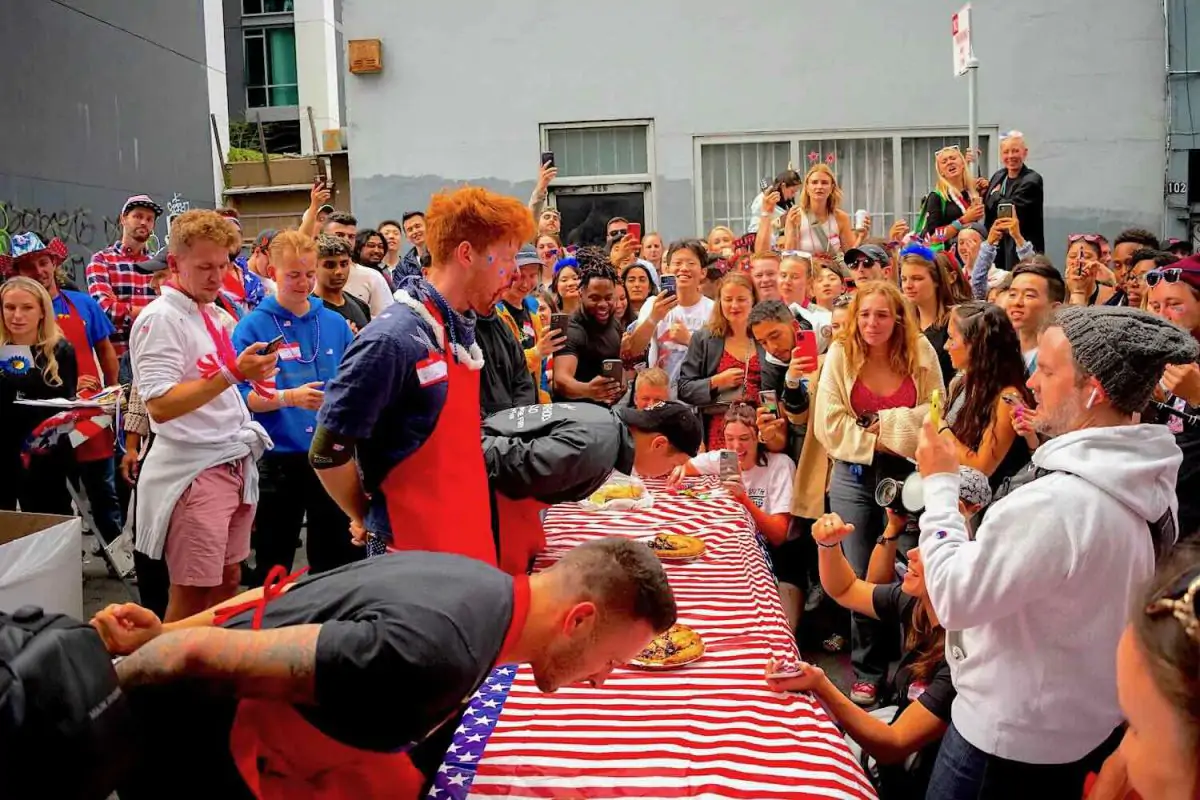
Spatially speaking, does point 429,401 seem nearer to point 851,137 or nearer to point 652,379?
point 652,379

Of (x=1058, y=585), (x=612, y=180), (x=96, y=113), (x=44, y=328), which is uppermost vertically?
(x=96, y=113)

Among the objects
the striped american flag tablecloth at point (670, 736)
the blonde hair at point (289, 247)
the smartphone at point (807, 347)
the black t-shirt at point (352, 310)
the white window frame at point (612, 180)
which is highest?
the white window frame at point (612, 180)

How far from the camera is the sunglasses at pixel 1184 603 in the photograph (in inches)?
46.4

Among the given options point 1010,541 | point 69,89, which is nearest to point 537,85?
point 69,89

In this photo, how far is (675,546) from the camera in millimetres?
3463

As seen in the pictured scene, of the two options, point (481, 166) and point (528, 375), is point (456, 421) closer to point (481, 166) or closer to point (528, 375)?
point (528, 375)

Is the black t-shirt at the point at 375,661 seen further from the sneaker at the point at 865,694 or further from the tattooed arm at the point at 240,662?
the sneaker at the point at 865,694

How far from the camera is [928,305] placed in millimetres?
5098

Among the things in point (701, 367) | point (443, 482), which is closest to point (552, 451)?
point (443, 482)

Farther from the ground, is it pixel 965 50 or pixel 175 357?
pixel 965 50

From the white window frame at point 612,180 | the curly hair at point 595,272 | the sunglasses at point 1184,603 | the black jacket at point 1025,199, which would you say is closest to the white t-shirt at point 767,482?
the curly hair at point 595,272

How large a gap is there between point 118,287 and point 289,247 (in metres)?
2.85

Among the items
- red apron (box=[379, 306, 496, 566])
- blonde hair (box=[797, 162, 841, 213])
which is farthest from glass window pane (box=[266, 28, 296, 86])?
red apron (box=[379, 306, 496, 566])

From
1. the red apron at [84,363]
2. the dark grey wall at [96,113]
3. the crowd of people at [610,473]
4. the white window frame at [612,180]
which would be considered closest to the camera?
the crowd of people at [610,473]
